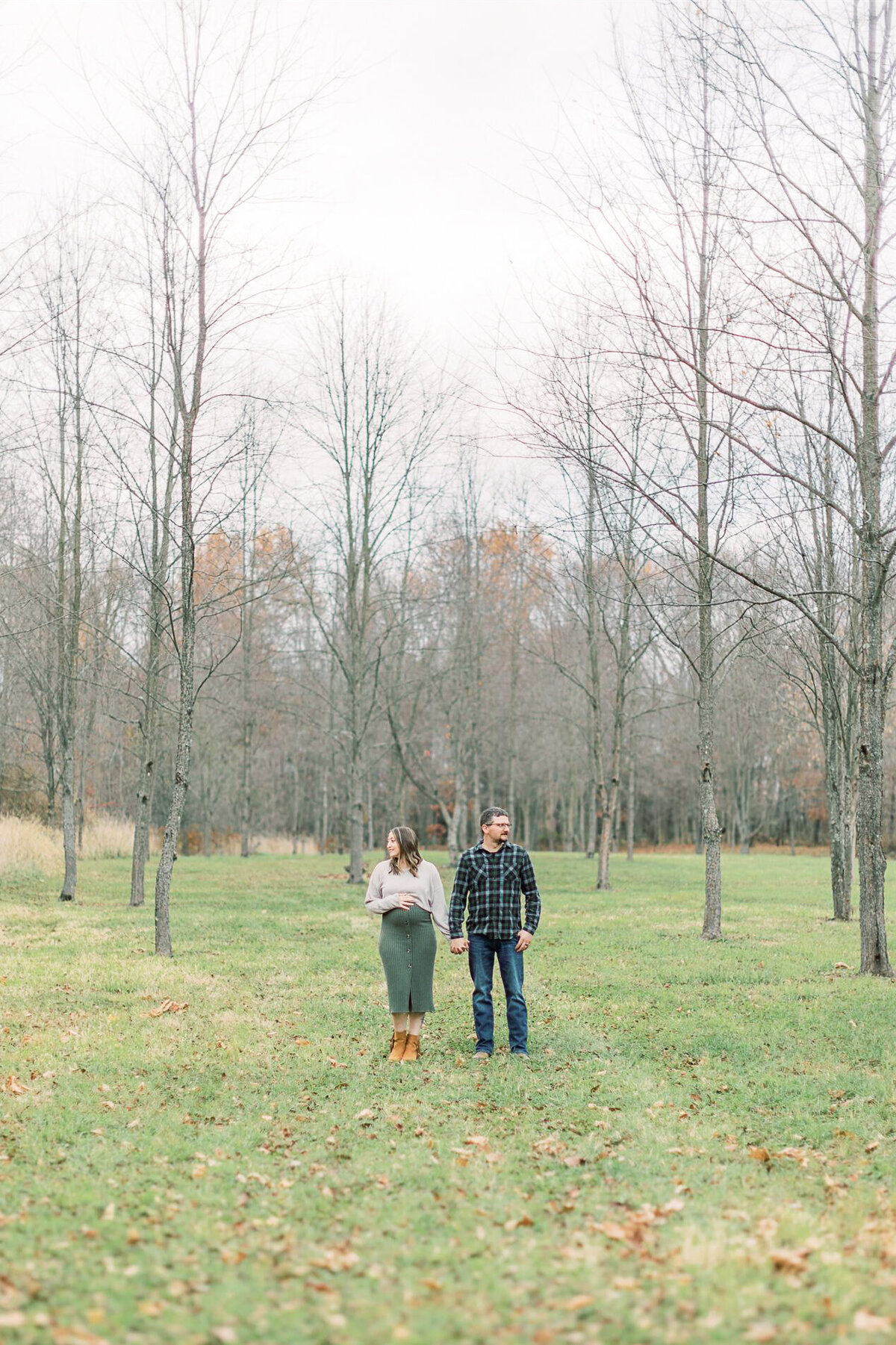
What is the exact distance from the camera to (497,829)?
26.1 feet

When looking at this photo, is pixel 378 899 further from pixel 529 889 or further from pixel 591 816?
pixel 591 816

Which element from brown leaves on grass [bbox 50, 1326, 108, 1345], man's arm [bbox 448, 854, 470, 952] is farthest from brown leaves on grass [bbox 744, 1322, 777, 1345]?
man's arm [bbox 448, 854, 470, 952]

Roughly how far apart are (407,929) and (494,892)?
28.2 inches

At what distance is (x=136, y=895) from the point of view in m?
17.5

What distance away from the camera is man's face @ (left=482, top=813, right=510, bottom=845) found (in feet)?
26.1

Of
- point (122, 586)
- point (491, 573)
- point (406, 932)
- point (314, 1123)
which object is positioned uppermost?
point (491, 573)

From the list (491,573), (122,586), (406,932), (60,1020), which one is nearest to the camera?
(406,932)

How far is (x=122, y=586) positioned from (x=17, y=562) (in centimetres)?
254

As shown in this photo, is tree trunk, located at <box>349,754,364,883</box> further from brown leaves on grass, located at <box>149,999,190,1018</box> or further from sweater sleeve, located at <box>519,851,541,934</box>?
sweater sleeve, located at <box>519,851,541,934</box>

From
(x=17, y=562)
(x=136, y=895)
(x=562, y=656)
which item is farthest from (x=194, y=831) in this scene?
(x=136, y=895)

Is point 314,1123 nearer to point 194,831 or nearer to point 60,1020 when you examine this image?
point 60,1020

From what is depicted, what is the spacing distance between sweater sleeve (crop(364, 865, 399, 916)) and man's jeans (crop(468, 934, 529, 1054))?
682 millimetres

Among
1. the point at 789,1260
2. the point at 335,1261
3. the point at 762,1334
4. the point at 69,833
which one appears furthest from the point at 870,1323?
the point at 69,833

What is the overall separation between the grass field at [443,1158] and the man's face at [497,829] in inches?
64.9
